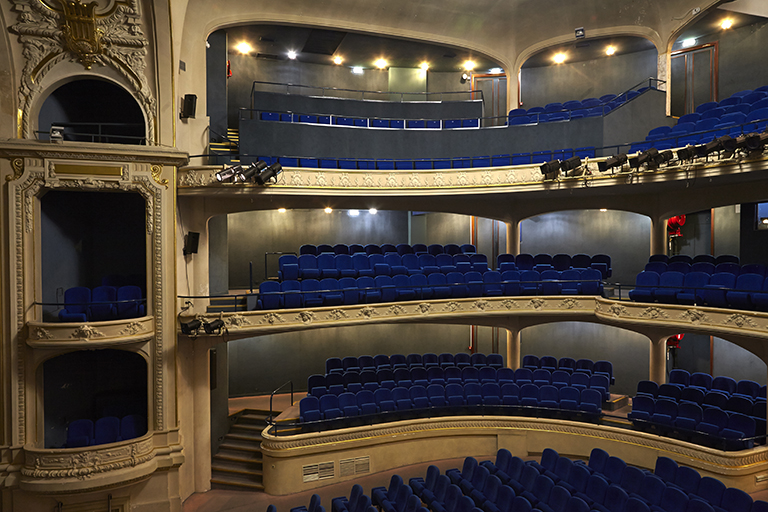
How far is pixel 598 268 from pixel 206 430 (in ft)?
33.3

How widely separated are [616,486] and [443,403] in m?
4.71

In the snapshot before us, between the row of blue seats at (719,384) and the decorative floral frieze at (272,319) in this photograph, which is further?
the row of blue seats at (719,384)

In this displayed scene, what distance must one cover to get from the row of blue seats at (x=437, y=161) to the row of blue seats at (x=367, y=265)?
7.18 feet

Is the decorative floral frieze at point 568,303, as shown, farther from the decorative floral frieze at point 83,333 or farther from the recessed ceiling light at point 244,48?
the recessed ceiling light at point 244,48

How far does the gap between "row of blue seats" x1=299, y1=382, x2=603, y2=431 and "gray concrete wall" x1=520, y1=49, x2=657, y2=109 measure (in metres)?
9.65

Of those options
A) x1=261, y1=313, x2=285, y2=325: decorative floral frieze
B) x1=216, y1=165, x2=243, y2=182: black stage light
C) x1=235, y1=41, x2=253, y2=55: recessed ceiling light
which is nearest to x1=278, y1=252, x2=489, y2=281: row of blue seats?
x1=261, y1=313, x2=285, y2=325: decorative floral frieze

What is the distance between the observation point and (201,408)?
35.2 ft

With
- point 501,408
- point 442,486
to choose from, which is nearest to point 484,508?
point 442,486

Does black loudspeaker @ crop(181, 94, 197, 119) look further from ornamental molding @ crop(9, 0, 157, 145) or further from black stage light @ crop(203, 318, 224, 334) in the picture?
black stage light @ crop(203, 318, 224, 334)

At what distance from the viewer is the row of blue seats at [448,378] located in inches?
474

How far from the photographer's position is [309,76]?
52.3 feet

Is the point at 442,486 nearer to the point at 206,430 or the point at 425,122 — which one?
the point at 206,430

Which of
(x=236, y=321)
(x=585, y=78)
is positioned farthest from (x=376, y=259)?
(x=585, y=78)

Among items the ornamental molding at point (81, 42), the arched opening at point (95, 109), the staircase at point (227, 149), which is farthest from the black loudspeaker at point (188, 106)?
the staircase at point (227, 149)
